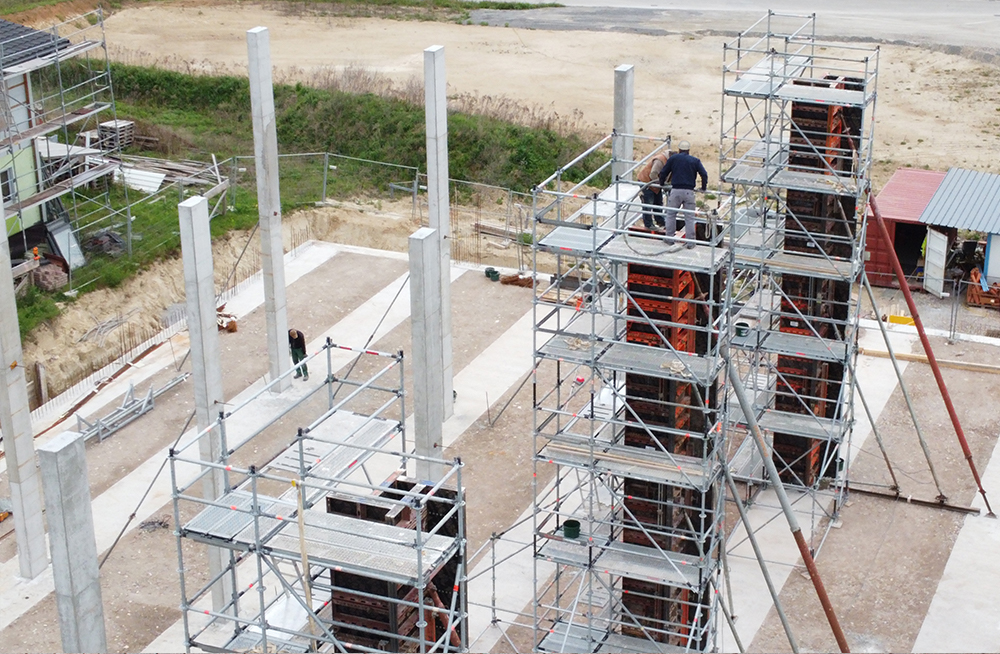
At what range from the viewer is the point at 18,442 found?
993 inches

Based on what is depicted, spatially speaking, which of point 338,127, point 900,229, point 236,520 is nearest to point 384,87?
point 338,127

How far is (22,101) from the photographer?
121 feet

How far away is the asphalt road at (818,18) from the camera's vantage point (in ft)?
191

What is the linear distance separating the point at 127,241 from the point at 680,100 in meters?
21.2

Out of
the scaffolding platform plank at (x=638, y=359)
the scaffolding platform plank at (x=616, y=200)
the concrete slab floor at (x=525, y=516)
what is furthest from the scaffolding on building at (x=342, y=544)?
the concrete slab floor at (x=525, y=516)

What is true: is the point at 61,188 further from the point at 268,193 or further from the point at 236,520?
the point at 236,520

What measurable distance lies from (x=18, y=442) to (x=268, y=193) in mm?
7633

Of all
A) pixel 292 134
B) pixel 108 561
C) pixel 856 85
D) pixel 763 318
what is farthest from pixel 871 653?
pixel 292 134

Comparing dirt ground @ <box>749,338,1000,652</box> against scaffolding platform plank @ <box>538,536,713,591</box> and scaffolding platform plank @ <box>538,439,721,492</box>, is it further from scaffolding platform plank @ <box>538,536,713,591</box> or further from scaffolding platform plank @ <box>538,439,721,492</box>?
scaffolding platform plank @ <box>538,439,721,492</box>

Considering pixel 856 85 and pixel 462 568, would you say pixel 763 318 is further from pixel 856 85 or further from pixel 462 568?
pixel 462 568

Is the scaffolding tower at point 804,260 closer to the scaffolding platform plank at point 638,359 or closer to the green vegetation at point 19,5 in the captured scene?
the scaffolding platform plank at point 638,359

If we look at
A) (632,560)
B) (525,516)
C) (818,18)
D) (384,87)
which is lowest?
(525,516)

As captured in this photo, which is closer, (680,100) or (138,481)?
(138,481)

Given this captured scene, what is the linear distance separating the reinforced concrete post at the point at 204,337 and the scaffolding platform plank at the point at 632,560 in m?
5.64
